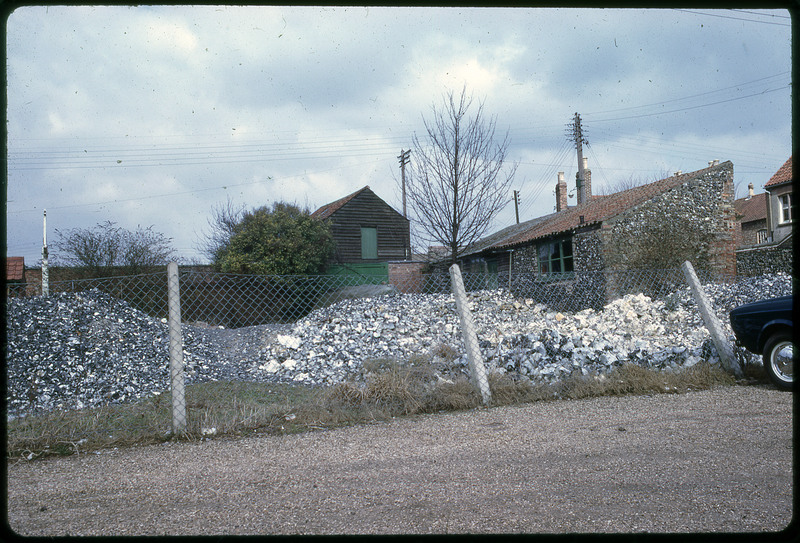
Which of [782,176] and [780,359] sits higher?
[782,176]

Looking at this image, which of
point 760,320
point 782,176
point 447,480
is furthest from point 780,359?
point 782,176

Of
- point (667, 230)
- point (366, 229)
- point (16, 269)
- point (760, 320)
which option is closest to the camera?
point (760, 320)

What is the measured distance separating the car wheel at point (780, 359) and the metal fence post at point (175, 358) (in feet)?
19.7

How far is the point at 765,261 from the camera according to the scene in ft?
60.3

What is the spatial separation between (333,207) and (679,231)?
19.4 m

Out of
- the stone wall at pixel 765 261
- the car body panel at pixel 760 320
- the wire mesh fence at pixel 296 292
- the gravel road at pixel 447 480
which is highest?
the stone wall at pixel 765 261

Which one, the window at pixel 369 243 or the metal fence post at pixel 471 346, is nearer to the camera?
the metal fence post at pixel 471 346

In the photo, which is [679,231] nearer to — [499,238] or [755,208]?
[499,238]

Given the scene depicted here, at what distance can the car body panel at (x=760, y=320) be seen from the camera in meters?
5.51

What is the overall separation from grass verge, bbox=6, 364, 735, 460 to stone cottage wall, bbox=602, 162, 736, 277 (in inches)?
473

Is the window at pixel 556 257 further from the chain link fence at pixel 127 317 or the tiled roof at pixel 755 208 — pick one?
the tiled roof at pixel 755 208

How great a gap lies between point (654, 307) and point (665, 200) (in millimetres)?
8158

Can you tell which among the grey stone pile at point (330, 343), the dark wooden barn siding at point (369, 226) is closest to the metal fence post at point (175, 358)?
the grey stone pile at point (330, 343)

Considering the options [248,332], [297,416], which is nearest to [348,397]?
[297,416]
